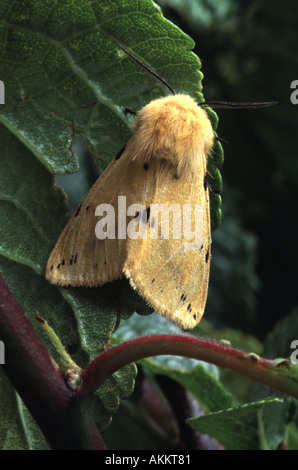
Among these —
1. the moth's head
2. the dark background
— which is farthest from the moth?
the dark background

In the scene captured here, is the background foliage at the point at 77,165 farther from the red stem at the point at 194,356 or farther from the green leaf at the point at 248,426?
the red stem at the point at 194,356

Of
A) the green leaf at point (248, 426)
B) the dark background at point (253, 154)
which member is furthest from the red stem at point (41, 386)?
the dark background at point (253, 154)

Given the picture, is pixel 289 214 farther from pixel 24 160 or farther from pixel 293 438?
pixel 24 160

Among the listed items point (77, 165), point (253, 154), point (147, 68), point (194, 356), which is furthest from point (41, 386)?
point (253, 154)

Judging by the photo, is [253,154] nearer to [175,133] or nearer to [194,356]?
[175,133]
